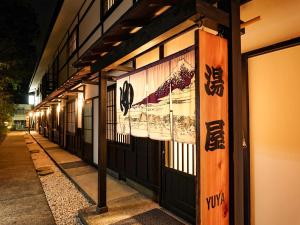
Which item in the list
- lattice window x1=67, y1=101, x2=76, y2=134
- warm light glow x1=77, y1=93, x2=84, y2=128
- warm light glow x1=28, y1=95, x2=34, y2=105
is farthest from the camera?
warm light glow x1=28, y1=95, x2=34, y2=105

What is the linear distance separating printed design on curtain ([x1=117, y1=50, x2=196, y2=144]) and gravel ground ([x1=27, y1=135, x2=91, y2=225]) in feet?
9.45

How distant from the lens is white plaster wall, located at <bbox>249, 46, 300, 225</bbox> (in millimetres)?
3691

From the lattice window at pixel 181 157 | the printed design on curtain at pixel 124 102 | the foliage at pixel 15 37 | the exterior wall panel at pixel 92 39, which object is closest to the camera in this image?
the lattice window at pixel 181 157

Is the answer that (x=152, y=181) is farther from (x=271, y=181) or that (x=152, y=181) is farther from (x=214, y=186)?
(x=214, y=186)

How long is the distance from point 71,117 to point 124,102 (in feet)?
45.7

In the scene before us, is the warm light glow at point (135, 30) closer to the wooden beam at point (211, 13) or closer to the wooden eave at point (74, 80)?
the wooden beam at point (211, 13)

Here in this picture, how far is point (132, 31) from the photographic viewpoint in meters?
4.98

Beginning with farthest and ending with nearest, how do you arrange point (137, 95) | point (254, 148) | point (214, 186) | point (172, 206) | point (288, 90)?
1. point (172, 206)
2. point (137, 95)
3. point (254, 148)
4. point (288, 90)
5. point (214, 186)

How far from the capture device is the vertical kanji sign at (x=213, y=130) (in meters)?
2.91

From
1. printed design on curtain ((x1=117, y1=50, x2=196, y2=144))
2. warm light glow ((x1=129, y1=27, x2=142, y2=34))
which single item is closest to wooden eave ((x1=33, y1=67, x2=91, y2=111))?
printed design on curtain ((x1=117, y1=50, x2=196, y2=144))

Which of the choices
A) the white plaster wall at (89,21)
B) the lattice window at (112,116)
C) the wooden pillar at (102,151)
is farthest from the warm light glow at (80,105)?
the wooden pillar at (102,151)

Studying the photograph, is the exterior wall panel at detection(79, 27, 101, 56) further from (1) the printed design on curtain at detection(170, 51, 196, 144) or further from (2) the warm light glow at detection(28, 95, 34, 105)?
(2) the warm light glow at detection(28, 95, 34, 105)

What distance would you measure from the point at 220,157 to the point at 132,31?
3.23m

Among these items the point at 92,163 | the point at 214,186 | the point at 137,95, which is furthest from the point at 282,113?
the point at 92,163
